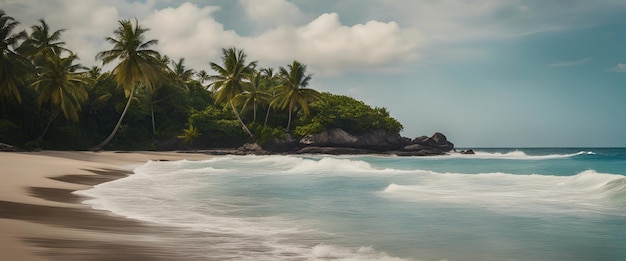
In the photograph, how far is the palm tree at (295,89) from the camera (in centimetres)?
4997

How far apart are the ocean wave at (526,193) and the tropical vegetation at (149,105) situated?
28.2m

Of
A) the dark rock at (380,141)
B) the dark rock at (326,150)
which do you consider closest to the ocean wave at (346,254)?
the dark rock at (326,150)

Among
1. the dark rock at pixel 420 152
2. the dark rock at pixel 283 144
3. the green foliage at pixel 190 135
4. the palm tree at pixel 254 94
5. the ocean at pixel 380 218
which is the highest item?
the palm tree at pixel 254 94

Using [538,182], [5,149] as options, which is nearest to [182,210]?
[538,182]

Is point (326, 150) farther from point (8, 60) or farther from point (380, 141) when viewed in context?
point (8, 60)

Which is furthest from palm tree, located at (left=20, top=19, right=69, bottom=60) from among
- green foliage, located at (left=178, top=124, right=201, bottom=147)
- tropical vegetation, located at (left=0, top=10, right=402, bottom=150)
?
green foliage, located at (left=178, top=124, right=201, bottom=147)

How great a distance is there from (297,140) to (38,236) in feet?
151

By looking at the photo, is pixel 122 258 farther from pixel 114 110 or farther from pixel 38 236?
pixel 114 110

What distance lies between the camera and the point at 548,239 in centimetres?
741

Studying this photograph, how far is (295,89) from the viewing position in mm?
50188

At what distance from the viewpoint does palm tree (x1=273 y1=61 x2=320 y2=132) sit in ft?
164

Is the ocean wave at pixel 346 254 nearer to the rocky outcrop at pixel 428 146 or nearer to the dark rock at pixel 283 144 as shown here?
the dark rock at pixel 283 144

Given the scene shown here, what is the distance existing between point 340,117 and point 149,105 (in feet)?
64.7

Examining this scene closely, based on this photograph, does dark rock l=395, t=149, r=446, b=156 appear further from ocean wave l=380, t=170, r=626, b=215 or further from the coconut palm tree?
ocean wave l=380, t=170, r=626, b=215
